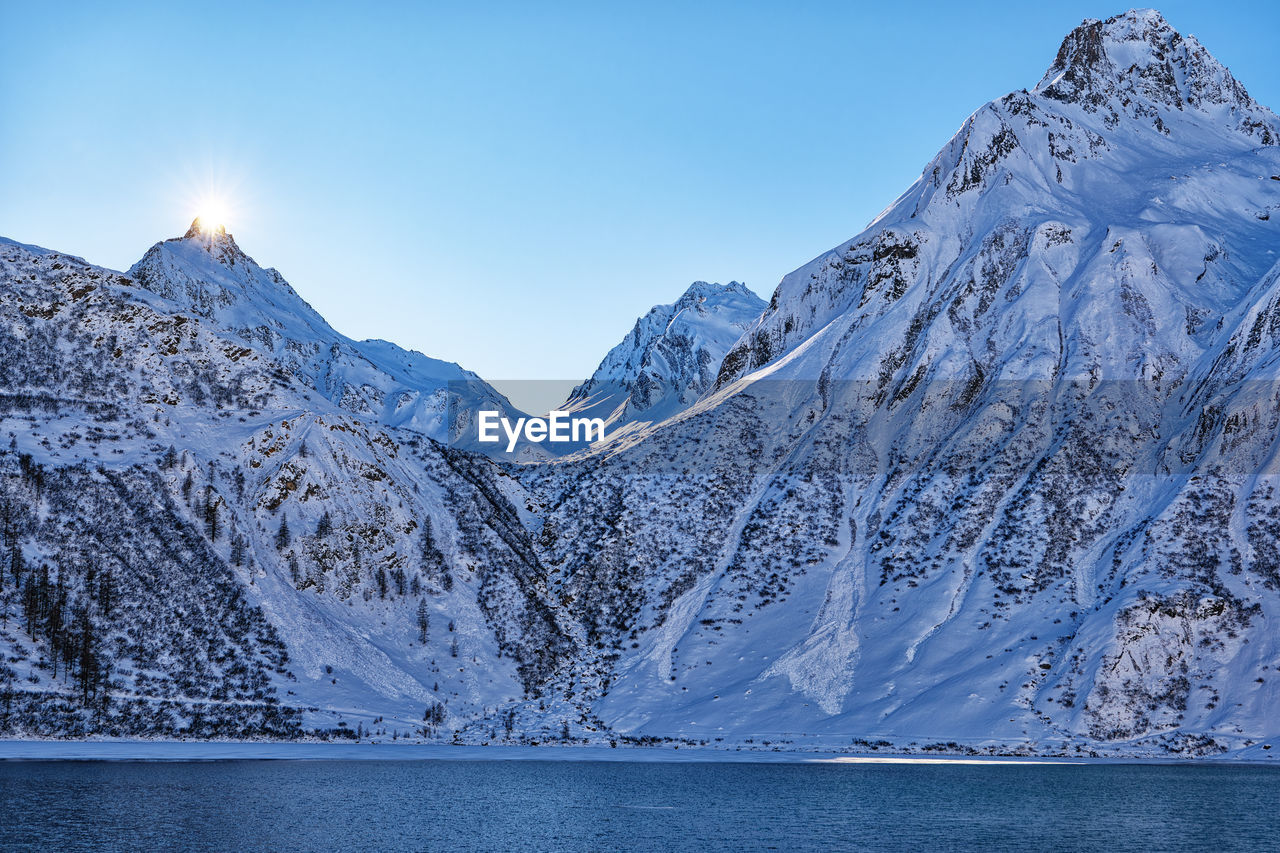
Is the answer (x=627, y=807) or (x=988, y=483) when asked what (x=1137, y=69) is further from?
(x=627, y=807)

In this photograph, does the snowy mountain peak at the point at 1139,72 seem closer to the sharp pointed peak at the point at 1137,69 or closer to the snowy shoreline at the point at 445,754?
the sharp pointed peak at the point at 1137,69

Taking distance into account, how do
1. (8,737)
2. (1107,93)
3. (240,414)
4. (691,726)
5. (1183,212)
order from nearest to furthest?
(8,737), (691,726), (240,414), (1183,212), (1107,93)

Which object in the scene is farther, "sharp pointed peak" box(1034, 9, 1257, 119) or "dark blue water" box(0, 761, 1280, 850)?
"sharp pointed peak" box(1034, 9, 1257, 119)

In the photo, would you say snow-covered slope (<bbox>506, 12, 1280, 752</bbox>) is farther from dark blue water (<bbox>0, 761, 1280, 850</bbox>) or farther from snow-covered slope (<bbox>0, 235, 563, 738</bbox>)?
snow-covered slope (<bbox>0, 235, 563, 738</bbox>)

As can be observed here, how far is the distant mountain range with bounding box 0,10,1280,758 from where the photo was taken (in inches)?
3506

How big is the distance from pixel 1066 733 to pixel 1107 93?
119 metres

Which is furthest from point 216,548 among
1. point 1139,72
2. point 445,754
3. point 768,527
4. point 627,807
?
point 1139,72

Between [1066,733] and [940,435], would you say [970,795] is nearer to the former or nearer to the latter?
[1066,733]

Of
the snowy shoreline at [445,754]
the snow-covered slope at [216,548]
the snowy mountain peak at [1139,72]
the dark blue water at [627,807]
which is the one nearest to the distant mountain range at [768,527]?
the snow-covered slope at [216,548]

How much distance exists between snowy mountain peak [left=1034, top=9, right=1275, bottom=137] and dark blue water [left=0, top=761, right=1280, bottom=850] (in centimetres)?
12034

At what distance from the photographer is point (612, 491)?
12988 centimetres

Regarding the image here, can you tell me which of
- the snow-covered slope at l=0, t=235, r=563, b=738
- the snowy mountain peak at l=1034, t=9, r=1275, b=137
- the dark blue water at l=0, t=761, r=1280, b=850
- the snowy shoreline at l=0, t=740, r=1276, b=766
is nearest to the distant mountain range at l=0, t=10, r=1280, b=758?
the snow-covered slope at l=0, t=235, r=563, b=738

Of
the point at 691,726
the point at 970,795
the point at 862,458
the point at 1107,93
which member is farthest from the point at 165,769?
the point at 1107,93

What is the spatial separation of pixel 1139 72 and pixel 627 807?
155324 mm
